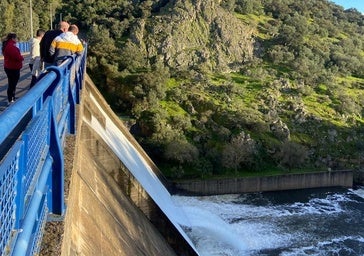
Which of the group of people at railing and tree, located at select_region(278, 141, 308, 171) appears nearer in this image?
the group of people at railing

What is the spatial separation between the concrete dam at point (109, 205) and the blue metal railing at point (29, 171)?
0.83m

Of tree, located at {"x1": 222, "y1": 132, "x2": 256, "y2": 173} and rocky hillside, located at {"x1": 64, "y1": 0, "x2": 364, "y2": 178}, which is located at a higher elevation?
rocky hillside, located at {"x1": 64, "y1": 0, "x2": 364, "y2": 178}

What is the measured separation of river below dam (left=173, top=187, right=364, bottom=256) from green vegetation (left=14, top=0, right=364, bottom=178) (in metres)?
4.44

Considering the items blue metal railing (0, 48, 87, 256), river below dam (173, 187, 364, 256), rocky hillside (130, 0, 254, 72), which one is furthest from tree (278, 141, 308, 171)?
blue metal railing (0, 48, 87, 256)

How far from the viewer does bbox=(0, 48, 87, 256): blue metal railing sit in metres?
1.90

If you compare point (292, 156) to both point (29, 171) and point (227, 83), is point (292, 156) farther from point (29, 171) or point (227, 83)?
point (29, 171)

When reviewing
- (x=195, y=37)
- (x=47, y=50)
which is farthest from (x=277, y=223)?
(x=195, y=37)

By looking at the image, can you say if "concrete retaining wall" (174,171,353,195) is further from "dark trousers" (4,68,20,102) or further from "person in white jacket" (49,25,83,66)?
"person in white jacket" (49,25,83,66)

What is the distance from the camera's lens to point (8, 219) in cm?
199

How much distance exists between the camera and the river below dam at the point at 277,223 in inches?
779

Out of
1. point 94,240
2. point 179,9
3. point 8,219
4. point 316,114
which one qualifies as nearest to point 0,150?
point 8,219

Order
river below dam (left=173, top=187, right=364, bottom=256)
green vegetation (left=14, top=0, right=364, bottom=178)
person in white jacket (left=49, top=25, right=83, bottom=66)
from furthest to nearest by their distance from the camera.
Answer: green vegetation (left=14, top=0, right=364, bottom=178) < river below dam (left=173, top=187, right=364, bottom=256) < person in white jacket (left=49, top=25, right=83, bottom=66)

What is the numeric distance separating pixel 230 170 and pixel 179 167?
173 inches

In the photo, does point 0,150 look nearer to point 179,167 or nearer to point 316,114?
point 179,167
